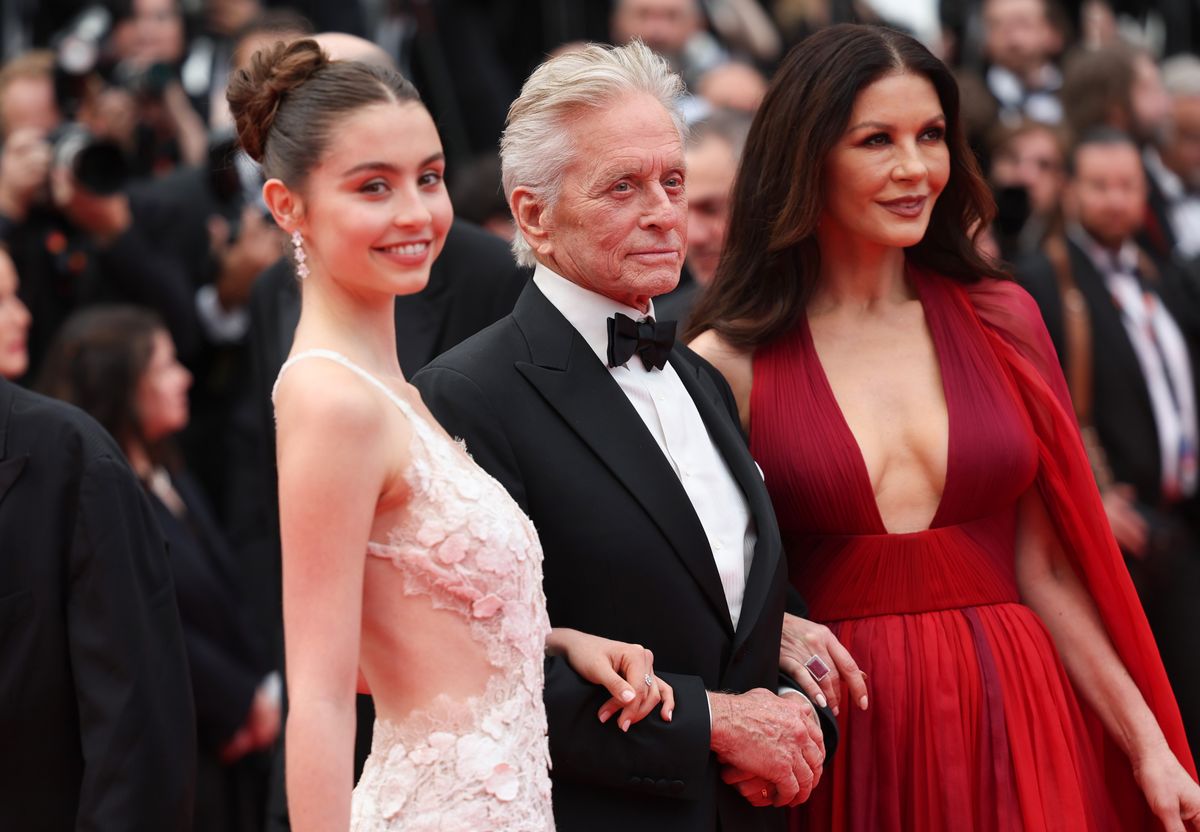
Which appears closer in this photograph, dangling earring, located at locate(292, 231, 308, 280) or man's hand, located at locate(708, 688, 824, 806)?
dangling earring, located at locate(292, 231, 308, 280)

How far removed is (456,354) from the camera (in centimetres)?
298

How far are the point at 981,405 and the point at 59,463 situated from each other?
1773 mm

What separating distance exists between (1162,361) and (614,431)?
352 centimetres

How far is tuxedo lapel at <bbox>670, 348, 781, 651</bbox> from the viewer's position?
2.95 m

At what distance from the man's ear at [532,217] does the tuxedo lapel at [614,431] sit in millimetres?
133

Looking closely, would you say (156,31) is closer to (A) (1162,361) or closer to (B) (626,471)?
(A) (1162,361)

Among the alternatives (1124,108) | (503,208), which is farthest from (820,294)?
(1124,108)

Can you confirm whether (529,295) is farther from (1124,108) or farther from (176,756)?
(1124,108)

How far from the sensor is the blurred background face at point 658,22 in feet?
24.8

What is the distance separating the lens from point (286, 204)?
8.50 ft

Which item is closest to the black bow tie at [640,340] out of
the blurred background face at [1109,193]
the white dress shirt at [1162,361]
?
the white dress shirt at [1162,361]

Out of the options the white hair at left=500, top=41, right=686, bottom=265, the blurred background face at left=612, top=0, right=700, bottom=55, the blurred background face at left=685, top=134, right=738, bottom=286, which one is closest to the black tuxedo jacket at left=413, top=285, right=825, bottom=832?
the white hair at left=500, top=41, right=686, bottom=265

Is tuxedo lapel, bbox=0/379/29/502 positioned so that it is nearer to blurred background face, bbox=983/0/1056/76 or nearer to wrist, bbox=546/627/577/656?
wrist, bbox=546/627/577/656

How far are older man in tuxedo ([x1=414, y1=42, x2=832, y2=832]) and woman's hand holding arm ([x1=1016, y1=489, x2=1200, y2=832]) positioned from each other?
2.33 ft
